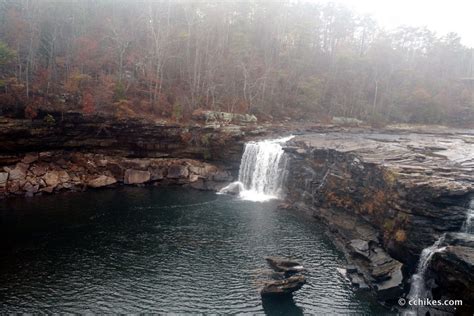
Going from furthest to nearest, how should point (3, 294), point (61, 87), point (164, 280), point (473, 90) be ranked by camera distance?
point (473, 90) < point (61, 87) < point (164, 280) < point (3, 294)

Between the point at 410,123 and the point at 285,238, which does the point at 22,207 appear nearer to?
the point at 285,238

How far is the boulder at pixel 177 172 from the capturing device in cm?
4334

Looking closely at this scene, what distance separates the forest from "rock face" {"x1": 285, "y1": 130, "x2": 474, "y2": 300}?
1956 cm

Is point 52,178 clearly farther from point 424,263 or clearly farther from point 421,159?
point 421,159

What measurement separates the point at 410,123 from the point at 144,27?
47975mm

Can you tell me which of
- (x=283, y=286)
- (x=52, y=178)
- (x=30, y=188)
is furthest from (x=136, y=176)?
(x=283, y=286)

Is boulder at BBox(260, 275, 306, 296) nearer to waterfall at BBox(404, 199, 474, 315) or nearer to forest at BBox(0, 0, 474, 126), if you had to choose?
waterfall at BBox(404, 199, 474, 315)

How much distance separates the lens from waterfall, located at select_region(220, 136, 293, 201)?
40.1 metres

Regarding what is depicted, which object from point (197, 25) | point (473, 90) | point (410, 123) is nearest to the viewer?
point (197, 25)

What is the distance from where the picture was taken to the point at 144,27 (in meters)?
58.4

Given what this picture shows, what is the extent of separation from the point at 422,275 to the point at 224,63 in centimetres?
4463

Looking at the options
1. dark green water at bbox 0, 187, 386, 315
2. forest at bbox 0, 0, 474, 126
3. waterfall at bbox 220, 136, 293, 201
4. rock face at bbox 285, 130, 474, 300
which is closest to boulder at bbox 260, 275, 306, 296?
dark green water at bbox 0, 187, 386, 315

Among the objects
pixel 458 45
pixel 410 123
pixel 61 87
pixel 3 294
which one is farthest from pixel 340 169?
pixel 458 45

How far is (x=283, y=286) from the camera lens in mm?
20172
